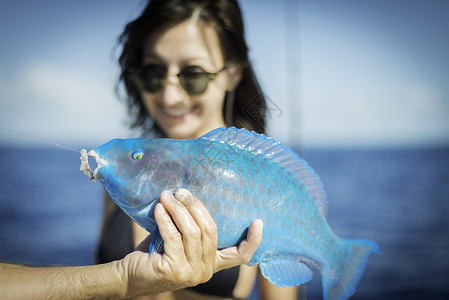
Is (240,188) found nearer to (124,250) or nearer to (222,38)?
(124,250)

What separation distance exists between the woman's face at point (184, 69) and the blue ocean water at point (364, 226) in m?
0.89

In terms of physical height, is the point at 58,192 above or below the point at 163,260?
below

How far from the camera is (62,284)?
141cm

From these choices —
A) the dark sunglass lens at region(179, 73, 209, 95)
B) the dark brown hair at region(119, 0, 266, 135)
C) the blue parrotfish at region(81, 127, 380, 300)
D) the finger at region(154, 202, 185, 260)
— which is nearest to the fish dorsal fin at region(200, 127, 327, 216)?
the blue parrotfish at region(81, 127, 380, 300)

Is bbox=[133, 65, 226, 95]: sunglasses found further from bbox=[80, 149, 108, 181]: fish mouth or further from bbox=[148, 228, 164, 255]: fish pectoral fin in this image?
bbox=[148, 228, 164, 255]: fish pectoral fin

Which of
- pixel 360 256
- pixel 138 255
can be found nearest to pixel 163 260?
pixel 138 255

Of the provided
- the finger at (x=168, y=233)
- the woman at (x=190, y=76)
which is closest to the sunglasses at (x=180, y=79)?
the woman at (x=190, y=76)

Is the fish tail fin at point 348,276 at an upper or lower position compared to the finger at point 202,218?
lower

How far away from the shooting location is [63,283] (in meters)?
1.41

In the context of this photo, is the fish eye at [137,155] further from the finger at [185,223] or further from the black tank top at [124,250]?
the black tank top at [124,250]

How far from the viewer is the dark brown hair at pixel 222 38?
8.61 feet

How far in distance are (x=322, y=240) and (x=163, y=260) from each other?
829 mm

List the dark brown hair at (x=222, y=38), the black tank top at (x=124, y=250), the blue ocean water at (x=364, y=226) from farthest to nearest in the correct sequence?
the blue ocean water at (x=364, y=226) → the dark brown hair at (x=222, y=38) → the black tank top at (x=124, y=250)

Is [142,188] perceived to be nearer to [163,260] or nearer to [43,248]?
[163,260]
